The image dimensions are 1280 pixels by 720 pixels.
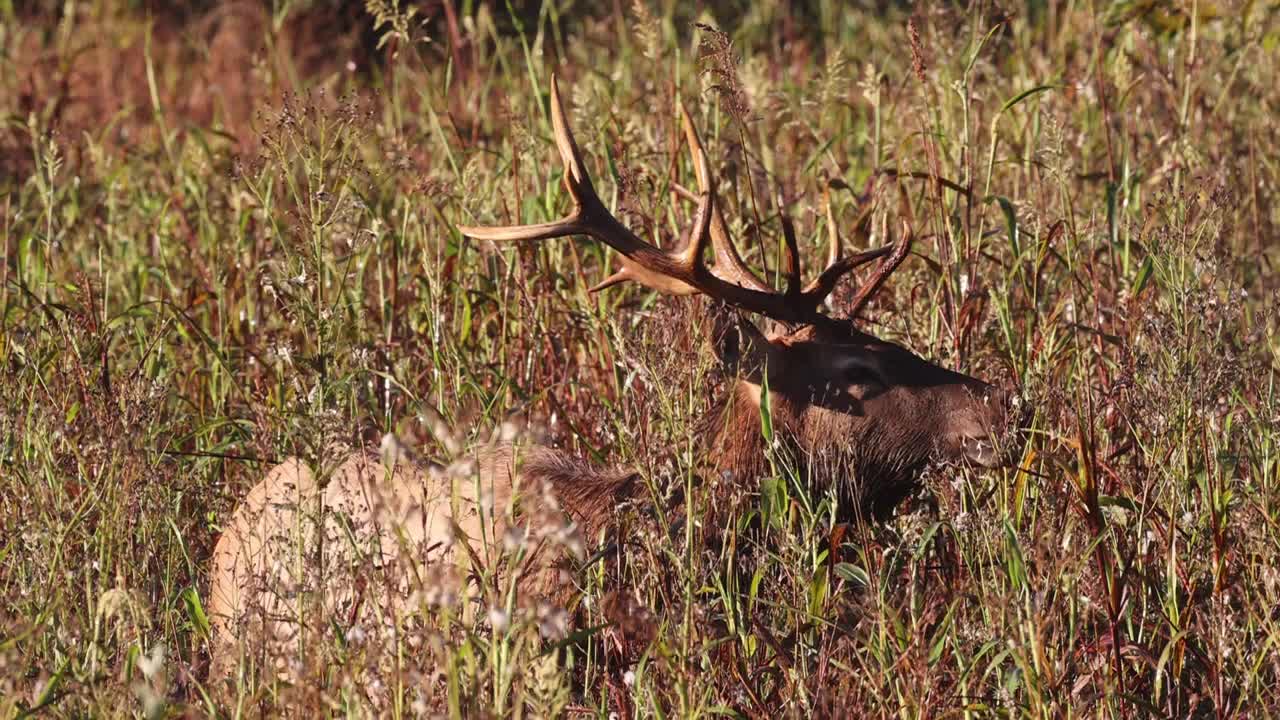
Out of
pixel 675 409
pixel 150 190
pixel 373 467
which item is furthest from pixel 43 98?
pixel 675 409

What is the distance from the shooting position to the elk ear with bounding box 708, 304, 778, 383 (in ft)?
13.1

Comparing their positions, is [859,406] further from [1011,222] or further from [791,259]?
[1011,222]

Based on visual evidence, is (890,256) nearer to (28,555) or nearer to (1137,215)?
(1137,215)

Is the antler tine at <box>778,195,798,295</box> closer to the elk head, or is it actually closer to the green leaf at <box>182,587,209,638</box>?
the elk head

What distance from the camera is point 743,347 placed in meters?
3.97

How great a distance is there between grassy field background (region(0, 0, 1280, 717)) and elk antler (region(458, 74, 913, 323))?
259mm

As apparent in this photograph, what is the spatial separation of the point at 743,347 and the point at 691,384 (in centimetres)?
90

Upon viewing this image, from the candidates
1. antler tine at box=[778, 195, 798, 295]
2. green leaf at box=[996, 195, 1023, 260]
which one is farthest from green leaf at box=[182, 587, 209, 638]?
green leaf at box=[996, 195, 1023, 260]

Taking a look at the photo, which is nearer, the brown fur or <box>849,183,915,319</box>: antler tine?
the brown fur

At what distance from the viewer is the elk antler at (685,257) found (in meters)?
3.88

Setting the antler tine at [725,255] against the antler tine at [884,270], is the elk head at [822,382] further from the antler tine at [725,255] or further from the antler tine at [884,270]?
the antler tine at [725,255]

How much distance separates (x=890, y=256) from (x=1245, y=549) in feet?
4.11

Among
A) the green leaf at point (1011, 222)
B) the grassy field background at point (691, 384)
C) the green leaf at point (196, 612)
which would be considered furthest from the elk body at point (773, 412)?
the green leaf at point (1011, 222)

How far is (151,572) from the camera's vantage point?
3609 mm
